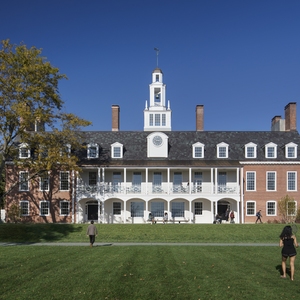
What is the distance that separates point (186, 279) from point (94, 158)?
27.7 m

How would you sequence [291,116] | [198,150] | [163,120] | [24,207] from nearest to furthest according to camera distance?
[24,207], [198,150], [291,116], [163,120]

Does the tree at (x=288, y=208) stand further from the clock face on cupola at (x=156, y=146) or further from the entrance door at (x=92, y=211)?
the entrance door at (x=92, y=211)

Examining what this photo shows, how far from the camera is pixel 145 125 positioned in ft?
141

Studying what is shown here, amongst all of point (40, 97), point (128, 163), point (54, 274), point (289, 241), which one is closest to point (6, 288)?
point (54, 274)

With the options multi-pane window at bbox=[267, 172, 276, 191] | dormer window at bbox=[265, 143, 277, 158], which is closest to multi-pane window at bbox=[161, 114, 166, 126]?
dormer window at bbox=[265, 143, 277, 158]

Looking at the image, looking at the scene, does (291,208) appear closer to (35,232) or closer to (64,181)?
(64,181)

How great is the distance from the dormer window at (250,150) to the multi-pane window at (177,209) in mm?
8118

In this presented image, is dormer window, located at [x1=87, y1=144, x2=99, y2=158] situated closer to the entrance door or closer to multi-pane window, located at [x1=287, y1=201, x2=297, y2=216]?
the entrance door

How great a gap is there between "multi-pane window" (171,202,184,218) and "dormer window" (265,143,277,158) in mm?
9743

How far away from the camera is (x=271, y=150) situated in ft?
124

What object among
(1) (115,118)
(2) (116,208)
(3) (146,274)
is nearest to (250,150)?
(2) (116,208)

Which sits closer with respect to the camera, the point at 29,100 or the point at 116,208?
the point at 29,100

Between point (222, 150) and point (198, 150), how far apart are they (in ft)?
7.93

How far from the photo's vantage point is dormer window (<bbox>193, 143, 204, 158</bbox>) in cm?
3816
